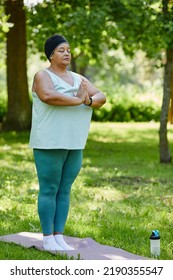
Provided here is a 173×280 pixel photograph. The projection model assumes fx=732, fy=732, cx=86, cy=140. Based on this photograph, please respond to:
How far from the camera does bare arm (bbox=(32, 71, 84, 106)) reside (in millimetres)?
6312

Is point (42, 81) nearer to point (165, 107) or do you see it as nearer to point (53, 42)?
point (53, 42)

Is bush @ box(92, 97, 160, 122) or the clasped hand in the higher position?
the clasped hand

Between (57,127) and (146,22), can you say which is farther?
(146,22)

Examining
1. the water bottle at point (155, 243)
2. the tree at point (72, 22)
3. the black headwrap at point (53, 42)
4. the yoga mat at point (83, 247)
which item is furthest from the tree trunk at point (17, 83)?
the water bottle at point (155, 243)

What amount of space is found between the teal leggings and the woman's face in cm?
80

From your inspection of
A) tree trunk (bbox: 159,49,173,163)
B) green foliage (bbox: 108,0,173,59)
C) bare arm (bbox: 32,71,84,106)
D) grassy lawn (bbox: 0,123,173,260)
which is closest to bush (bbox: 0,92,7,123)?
green foliage (bbox: 108,0,173,59)

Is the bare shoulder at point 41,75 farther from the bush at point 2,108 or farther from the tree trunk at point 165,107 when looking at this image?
the bush at point 2,108

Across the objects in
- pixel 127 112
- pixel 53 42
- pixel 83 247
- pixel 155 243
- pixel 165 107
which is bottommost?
pixel 83 247

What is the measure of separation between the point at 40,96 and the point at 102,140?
45.5 ft

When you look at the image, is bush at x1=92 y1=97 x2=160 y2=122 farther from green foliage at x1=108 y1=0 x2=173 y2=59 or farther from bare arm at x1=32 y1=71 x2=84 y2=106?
bare arm at x1=32 y1=71 x2=84 y2=106

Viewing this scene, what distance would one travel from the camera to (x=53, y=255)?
6445 millimetres

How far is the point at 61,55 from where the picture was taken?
256 inches

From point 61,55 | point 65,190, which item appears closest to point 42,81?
point 61,55

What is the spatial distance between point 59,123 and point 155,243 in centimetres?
137
